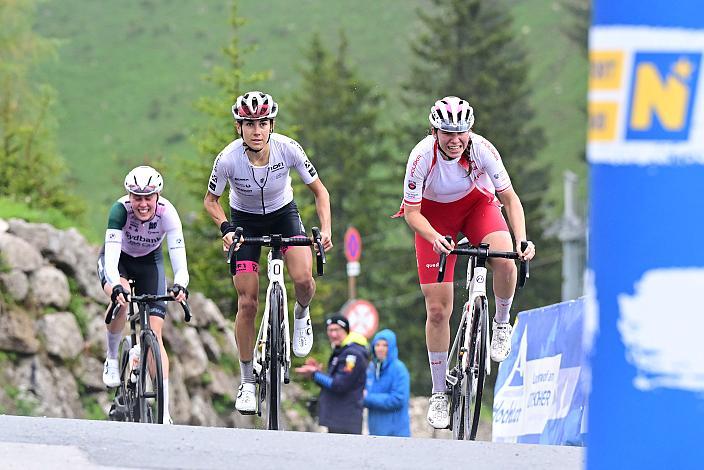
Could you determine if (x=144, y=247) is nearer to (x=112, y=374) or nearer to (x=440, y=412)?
(x=112, y=374)

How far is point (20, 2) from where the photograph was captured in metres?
45.1

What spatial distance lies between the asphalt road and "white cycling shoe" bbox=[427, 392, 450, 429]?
2882 mm

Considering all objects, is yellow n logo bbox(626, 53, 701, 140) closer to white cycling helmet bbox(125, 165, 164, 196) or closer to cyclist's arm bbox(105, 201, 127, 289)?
white cycling helmet bbox(125, 165, 164, 196)

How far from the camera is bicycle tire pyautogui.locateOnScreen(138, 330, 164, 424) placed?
450 inches

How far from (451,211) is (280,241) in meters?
1.23

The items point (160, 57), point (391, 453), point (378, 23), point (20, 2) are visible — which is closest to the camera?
point (391, 453)

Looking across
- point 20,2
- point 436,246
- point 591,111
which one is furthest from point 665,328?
point 20,2

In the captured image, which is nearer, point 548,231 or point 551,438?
point 551,438

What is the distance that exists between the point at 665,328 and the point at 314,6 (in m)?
136

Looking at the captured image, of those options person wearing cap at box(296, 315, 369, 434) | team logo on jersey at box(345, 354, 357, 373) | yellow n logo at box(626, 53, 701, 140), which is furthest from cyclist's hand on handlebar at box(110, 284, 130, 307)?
yellow n logo at box(626, 53, 701, 140)

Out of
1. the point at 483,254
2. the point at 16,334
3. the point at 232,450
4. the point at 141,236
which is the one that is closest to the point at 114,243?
the point at 141,236

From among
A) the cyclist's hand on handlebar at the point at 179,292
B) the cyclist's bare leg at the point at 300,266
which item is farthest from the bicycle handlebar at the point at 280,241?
the cyclist's hand on handlebar at the point at 179,292

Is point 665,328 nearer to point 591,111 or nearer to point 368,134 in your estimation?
point 591,111

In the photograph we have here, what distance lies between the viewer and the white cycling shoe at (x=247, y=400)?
36.4 ft
